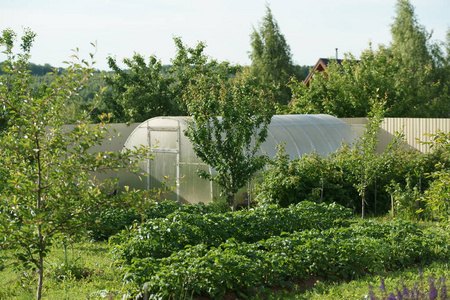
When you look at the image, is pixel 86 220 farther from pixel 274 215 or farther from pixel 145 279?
pixel 274 215

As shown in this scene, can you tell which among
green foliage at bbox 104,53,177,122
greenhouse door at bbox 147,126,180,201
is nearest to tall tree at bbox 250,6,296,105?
green foliage at bbox 104,53,177,122

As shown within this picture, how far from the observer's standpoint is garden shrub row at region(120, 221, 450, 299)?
6070mm

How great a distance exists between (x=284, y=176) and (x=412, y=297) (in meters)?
8.09

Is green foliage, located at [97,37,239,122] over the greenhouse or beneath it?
over

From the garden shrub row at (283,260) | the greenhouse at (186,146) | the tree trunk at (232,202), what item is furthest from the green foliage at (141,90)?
the garden shrub row at (283,260)

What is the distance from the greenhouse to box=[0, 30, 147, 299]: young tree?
25.9ft

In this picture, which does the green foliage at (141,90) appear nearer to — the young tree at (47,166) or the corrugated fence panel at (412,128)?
the corrugated fence panel at (412,128)

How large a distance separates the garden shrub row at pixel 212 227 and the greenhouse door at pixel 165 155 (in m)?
5.83

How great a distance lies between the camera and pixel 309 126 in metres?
18.1

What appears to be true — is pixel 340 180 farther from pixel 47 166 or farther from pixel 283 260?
pixel 47 166

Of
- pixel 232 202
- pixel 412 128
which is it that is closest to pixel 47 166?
pixel 232 202

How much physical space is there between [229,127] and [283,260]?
550 cm

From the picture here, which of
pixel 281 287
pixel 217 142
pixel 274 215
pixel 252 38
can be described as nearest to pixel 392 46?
pixel 252 38

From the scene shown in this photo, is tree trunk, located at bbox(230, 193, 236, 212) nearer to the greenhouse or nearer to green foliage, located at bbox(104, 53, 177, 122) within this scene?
the greenhouse
